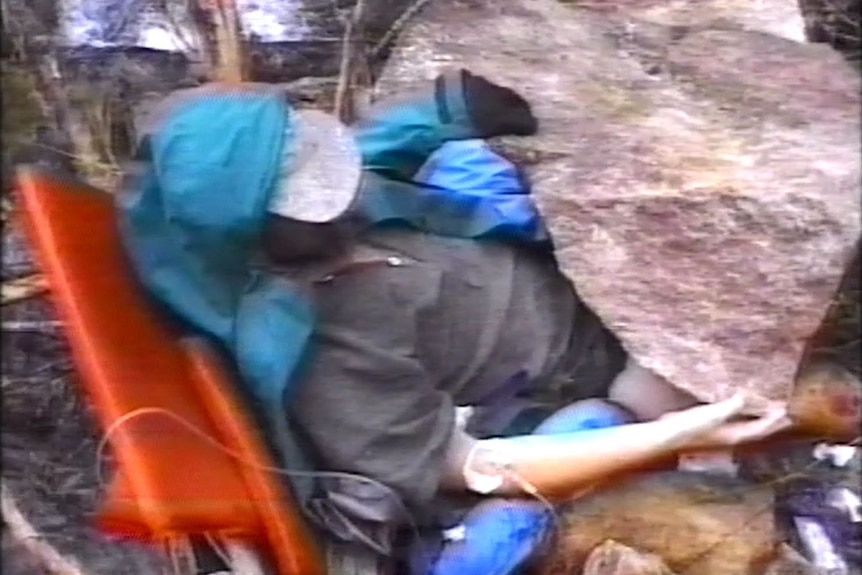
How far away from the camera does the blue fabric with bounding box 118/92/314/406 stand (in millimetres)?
1383

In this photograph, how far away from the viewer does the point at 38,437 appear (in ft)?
4.64

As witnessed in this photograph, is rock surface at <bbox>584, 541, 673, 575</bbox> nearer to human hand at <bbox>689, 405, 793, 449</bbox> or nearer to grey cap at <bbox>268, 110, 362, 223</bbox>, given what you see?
human hand at <bbox>689, 405, 793, 449</bbox>

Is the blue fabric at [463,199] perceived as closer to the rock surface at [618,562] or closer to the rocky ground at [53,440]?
the rocky ground at [53,440]

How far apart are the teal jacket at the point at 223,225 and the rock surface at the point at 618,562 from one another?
32cm

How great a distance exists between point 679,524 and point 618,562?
0.22ft

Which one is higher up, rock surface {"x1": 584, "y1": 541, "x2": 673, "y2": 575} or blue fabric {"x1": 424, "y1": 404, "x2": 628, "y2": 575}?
blue fabric {"x1": 424, "y1": 404, "x2": 628, "y2": 575}

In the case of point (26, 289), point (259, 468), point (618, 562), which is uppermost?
point (26, 289)

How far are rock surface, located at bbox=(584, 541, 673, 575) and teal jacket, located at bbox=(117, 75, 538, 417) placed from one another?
316 mm

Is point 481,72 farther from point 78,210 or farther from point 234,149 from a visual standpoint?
point 78,210

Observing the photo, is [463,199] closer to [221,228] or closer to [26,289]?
[221,228]

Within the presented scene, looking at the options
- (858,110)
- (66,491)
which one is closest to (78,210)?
(66,491)

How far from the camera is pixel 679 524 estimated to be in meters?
1.55

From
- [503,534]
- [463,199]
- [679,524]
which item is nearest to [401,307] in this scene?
[463,199]

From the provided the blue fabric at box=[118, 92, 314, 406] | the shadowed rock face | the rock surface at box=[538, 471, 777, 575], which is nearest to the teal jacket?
the blue fabric at box=[118, 92, 314, 406]
